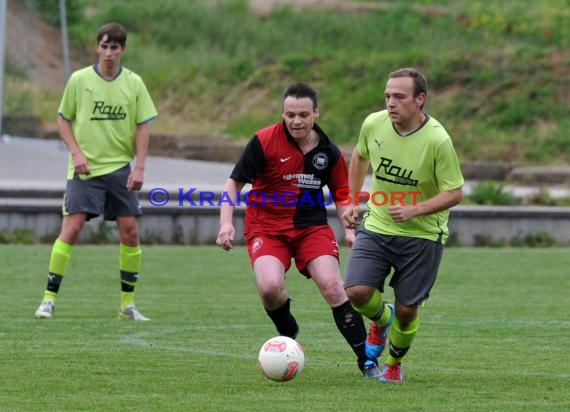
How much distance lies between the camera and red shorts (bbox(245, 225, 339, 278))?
8.35 meters

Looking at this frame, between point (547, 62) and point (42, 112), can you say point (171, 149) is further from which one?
point (547, 62)

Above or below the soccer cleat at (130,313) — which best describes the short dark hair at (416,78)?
above

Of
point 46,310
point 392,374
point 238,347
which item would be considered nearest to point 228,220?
point 392,374

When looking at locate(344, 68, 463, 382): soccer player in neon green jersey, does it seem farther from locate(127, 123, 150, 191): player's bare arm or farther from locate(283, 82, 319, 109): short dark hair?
locate(127, 123, 150, 191): player's bare arm

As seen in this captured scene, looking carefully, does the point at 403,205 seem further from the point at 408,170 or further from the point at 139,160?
the point at 139,160

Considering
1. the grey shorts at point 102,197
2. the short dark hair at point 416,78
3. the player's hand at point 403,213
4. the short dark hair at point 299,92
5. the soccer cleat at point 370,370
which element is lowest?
the soccer cleat at point 370,370

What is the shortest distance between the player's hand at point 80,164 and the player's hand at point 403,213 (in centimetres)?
363

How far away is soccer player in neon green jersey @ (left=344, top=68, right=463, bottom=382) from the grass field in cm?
47

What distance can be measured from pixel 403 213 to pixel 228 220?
1.06 metres

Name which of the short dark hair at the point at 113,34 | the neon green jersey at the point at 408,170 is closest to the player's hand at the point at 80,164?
the short dark hair at the point at 113,34

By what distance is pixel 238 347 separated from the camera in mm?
9508

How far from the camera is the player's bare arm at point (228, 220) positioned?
26.2 feet

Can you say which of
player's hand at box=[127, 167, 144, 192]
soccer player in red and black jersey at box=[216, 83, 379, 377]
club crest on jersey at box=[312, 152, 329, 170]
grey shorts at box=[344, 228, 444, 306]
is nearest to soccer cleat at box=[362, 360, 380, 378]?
soccer player in red and black jersey at box=[216, 83, 379, 377]

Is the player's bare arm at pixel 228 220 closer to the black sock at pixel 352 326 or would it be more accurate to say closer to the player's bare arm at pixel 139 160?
the black sock at pixel 352 326
